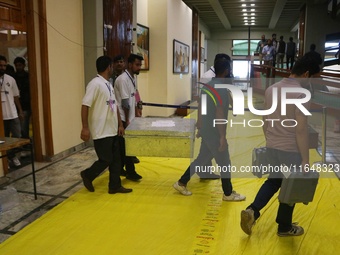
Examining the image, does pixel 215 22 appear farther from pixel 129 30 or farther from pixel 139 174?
pixel 139 174

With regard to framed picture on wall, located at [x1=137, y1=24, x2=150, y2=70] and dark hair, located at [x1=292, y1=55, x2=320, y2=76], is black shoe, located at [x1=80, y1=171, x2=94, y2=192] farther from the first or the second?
framed picture on wall, located at [x1=137, y1=24, x2=150, y2=70]

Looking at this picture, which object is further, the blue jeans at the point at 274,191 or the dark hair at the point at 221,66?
the dark hair at the point at 221,66

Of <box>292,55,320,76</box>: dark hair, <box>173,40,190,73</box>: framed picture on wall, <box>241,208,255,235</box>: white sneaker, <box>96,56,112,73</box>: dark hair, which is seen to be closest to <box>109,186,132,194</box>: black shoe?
<box>96,56,112,73</box>: dark hair

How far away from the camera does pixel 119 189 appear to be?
3.66m

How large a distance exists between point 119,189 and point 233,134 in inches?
139

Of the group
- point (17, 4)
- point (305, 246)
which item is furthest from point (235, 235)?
point (17, 4)

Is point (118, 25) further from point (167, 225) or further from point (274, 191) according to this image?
point (274, 191)

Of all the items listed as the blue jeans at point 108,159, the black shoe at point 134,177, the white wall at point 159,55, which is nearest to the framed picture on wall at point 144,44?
the white wall at point 159,55

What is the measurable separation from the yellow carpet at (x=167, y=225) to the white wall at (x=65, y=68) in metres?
1.52

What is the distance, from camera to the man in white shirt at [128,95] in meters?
3.88

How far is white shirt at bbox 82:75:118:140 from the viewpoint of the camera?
11.1ft

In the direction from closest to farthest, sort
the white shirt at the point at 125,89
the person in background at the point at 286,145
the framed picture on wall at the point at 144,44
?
the person in background at the point at 286,145
the white shirt at the point at 125,89
the framed picture on wall at the point at 144,44

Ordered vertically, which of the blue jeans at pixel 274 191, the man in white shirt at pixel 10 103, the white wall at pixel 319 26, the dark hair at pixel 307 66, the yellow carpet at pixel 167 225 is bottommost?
the yellow carpet at pixel 167 225

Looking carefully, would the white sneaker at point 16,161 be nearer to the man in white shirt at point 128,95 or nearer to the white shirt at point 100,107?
the man in white shirt at point 128,95
